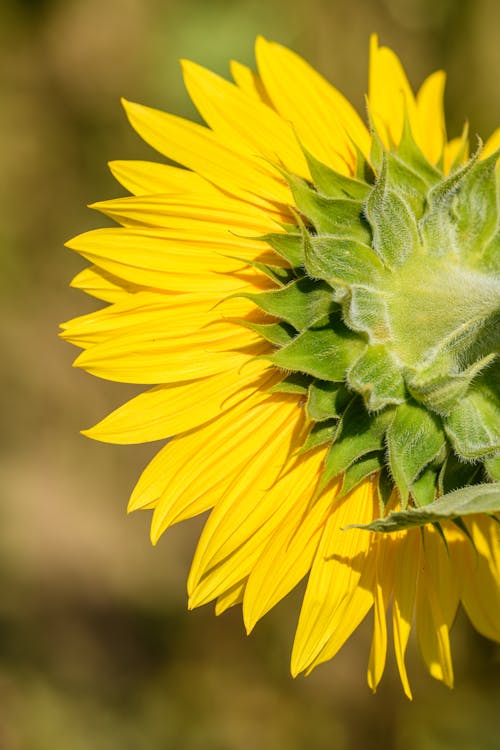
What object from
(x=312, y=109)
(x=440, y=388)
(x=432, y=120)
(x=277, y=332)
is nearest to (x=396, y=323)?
(x=440, y=388)

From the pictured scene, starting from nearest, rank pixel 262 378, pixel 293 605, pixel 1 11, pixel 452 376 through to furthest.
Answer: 1. pixel 452 376
2. pixel 262 378
3. pixel 293 605
4. pixel 1 11

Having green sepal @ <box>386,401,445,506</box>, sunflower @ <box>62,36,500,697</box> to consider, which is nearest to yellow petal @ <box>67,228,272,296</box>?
sunflower @ <box>62,36,500,697</box>

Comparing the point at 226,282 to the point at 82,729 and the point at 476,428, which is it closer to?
the point at 476,428

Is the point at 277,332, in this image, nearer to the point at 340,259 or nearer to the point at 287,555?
the point at 340,259

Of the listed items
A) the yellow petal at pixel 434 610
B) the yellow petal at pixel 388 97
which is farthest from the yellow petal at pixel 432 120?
the yellow petal at pixel 434 610

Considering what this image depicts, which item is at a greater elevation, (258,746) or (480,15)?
(480,15)

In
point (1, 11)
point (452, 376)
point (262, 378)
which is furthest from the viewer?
point (1, 11)

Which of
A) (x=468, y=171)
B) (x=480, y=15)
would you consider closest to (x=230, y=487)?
(x=468, y=171)
